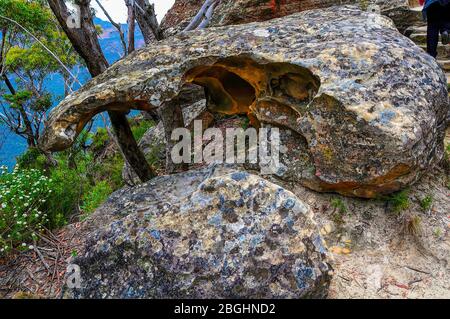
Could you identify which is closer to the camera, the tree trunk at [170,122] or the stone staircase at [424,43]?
the tree trunk at [170,122]

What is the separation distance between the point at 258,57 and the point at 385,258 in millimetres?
2447

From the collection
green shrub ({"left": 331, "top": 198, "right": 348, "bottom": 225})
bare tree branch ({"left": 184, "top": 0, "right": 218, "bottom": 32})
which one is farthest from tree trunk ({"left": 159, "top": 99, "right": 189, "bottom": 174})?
green shrub ({"left": 331, "top": 198, "right": 348, "bottom": 225})

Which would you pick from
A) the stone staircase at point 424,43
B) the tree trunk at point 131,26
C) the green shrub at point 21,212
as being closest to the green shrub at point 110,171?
the green shrub at point 21,212

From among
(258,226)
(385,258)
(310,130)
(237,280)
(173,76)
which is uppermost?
(173,76)

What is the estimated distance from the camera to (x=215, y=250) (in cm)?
287

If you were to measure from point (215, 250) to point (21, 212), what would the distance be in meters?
3.04

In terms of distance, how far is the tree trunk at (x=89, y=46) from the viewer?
532 centimetres

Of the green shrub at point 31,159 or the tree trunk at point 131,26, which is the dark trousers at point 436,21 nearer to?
the tree trunk at point 131,26

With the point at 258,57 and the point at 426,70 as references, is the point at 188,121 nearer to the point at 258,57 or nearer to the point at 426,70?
the point at 258,57

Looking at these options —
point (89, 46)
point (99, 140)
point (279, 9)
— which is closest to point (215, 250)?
point (89, 46)

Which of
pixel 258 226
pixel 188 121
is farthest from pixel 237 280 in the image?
pixel 188 121

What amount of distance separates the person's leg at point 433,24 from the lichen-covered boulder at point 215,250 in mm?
4630

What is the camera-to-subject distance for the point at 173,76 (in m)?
4.14

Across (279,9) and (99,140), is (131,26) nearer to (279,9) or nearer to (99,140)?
(279,9)
